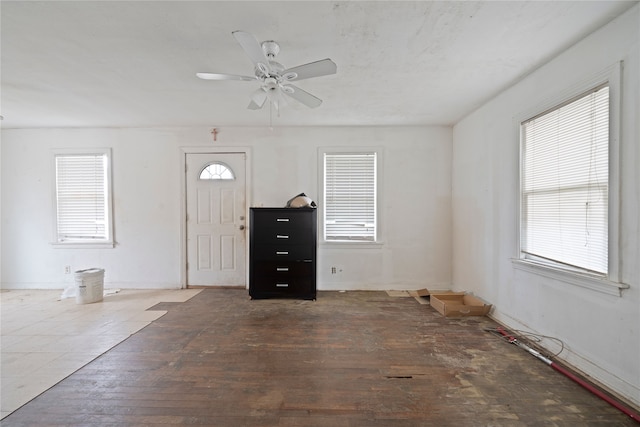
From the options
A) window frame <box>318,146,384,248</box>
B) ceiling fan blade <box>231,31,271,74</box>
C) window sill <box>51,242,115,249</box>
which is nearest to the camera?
ceiling fan blade <box>231,31,271,74</box>

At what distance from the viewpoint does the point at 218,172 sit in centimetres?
405

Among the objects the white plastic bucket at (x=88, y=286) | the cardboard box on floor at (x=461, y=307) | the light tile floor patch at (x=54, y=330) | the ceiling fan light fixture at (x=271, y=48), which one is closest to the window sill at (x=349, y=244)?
the cardboard box on floor at (x=461, y=307)

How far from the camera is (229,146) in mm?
4020

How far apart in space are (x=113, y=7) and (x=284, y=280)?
3010 millimetres

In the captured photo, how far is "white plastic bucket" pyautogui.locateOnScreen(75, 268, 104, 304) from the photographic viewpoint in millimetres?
3455

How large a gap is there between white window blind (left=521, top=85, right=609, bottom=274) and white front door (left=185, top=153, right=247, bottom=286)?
351 centimetres

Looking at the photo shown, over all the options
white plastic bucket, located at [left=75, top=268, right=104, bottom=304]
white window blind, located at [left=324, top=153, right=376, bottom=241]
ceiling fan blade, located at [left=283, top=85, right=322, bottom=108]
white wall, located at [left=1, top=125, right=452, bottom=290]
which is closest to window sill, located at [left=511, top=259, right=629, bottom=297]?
white wall, located at [left=1, top=125, right=452, bottom=290]

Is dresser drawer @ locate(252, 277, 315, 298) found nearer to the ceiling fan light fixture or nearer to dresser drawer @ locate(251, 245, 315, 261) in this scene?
dresser drawer @ locate(251, 245, 315, 261)

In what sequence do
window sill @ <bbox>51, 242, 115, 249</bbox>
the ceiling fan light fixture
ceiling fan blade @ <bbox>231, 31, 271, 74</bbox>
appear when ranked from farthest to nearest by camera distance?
window sill @ <bbox>51, 242, 115, 249</bbox> → the ceiling fan light fixture → ceiling fan blade @ <bbox>231, 31, 271, 74</bbox>

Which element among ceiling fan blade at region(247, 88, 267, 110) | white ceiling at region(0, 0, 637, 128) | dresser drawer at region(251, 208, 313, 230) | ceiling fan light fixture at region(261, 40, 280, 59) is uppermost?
white ceiling at region(0, 0, 637, 128)

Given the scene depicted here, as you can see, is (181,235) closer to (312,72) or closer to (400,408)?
(312,72)

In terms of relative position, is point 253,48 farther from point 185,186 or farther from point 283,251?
point 185,186

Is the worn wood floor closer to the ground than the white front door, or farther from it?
closer to the ground

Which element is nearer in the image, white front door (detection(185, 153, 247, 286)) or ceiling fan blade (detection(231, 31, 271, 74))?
ceiling fan blade (detection(231, 31, 271, 74))
